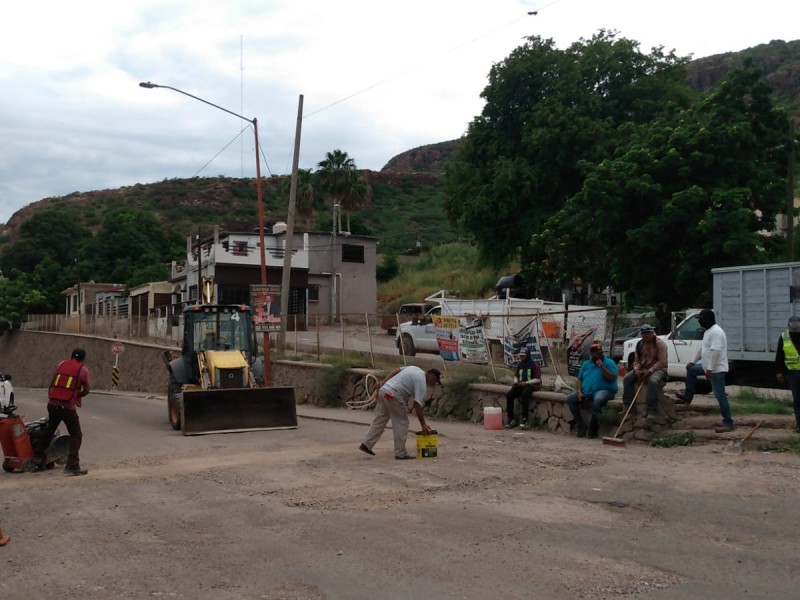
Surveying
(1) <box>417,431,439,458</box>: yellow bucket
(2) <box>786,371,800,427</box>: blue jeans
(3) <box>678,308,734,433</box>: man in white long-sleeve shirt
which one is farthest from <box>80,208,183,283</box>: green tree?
(2) <box>786,371,800,427</box>: blue jeans

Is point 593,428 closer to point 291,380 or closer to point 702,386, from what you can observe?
point 702,386

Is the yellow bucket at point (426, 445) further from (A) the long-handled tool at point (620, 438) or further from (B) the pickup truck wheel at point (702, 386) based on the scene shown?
(B) the pickup truck wheel at point (702, 386)

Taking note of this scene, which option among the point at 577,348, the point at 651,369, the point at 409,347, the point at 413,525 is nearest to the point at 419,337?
the point at 409,347

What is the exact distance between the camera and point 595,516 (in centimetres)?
790

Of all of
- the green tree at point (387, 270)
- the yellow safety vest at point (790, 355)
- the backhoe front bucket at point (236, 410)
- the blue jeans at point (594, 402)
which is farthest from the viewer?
the green tree at point (387, 270)

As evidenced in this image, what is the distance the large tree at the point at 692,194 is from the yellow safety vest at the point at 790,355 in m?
13.2

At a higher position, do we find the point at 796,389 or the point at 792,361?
the point at 792,361

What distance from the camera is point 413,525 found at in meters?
7.59

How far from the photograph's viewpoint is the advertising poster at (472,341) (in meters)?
19.3

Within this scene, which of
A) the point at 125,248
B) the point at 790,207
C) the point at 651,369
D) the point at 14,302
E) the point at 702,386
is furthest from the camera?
the point at 125,248

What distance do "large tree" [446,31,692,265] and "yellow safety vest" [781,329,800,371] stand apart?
79.6ft

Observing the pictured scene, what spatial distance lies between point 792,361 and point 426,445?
5378mm

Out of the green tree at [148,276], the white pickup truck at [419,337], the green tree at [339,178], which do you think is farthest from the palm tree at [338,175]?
the white pickup truck at [419,337]

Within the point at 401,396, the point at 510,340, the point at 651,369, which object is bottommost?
the point at 401,396
